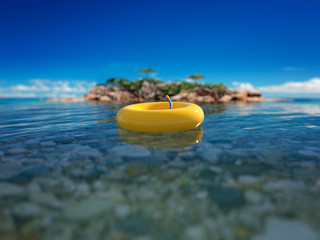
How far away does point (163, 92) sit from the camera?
110 feet

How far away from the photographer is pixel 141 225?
5.59 ft

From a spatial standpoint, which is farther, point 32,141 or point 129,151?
point 32,141

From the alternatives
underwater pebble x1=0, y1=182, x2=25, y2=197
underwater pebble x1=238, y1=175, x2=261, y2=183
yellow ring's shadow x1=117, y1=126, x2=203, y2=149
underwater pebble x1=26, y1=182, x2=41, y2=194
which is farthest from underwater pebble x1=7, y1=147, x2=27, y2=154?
underwater pebble x1=238, y1=175, x2=261, y2=183

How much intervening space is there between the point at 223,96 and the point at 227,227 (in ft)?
104

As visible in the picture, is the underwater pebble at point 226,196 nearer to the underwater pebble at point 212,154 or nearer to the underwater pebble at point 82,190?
the underwater pebble at point 212,154

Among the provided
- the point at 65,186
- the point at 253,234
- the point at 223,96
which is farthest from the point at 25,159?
the point at 223,96

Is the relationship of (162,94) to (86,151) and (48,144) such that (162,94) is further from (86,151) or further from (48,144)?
(86,151)

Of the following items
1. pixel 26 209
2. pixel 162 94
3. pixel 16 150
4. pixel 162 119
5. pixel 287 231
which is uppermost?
pixel 162 94

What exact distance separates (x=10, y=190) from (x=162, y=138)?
9.71ft

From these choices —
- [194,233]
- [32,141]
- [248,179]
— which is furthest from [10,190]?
[248,179]

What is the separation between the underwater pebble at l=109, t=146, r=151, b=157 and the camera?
3.42 meters

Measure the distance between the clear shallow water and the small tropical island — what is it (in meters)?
26.8

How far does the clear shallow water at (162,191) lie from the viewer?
5.45 feet

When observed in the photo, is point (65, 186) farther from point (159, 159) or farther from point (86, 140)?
point (86, 140)
